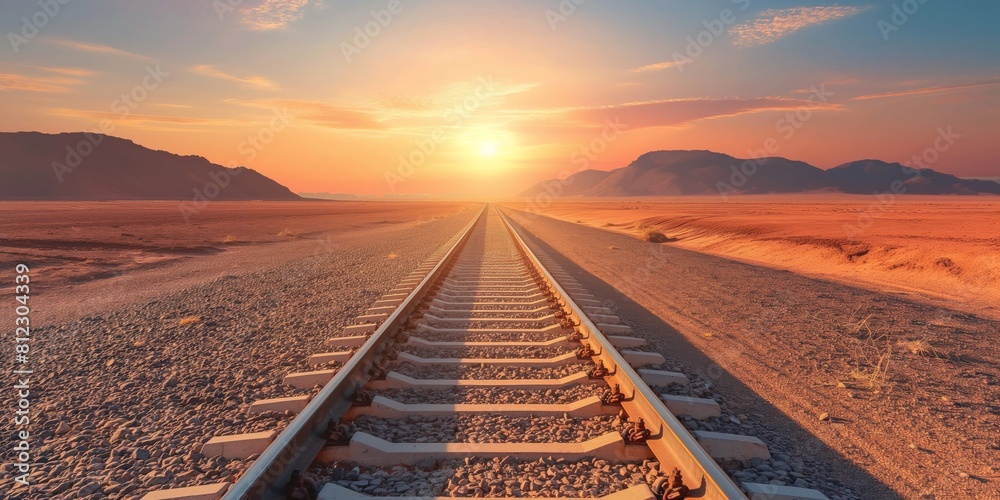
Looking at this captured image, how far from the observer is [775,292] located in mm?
10023

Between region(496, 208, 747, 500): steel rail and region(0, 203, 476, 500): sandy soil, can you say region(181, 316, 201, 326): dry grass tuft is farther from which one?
region(496, 208, 747, 500): steel rail

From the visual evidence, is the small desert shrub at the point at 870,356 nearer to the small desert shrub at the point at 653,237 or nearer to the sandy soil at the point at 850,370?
the sandy soil at the point at 850,370

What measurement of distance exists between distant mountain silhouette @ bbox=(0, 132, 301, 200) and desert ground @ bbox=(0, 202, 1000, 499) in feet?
515

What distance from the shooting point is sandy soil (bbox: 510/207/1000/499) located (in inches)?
132

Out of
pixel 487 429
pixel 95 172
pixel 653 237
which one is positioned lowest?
pixel 487 429

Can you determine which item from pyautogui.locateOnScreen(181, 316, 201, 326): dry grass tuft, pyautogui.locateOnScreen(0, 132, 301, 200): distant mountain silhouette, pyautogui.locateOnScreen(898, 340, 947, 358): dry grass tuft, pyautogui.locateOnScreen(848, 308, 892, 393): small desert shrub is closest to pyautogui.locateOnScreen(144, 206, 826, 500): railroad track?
pyautogui.locateOnScreen(848, 308, 892, 393): small desert shrub

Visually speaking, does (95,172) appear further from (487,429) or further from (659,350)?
(487,429)

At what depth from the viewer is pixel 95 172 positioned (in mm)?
152000

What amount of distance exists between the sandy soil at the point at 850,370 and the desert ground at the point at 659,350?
21 millimetres

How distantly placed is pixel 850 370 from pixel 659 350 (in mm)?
1897

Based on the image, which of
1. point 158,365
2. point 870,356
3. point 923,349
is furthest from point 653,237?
point 158,365

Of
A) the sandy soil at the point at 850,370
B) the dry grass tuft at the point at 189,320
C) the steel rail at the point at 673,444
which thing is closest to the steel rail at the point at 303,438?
the steel rail at the point at 673,444

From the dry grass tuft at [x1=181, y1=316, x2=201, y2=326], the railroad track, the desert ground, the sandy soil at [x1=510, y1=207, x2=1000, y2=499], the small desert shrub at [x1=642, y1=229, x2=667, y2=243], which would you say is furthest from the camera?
the small desert shrub at [x1=642, y1=229, x2=667, y2=243]

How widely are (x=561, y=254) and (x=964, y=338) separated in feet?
34.9
